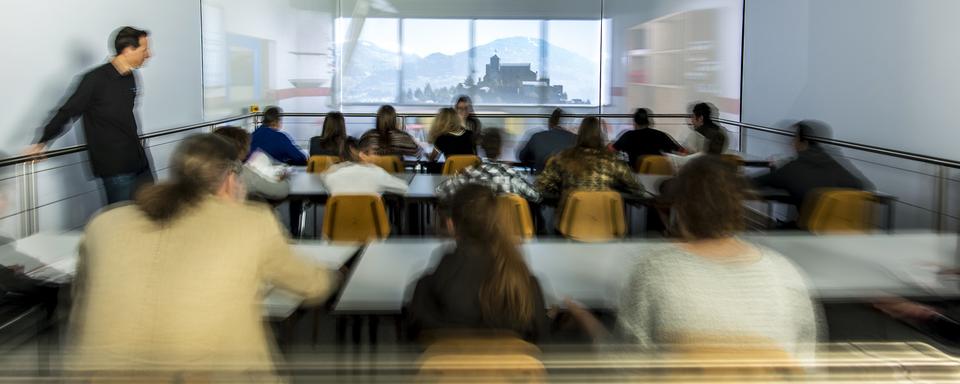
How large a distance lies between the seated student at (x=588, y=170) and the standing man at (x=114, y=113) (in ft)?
7.06

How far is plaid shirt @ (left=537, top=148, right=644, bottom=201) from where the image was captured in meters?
4.61

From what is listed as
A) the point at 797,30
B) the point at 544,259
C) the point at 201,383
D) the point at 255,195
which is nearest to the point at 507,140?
the point at 797,30

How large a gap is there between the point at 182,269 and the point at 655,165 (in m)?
5.17

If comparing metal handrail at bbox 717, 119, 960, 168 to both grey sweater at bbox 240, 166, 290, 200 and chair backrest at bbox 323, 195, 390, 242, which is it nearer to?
chair backrest at bbox 323, 195, 390, 242

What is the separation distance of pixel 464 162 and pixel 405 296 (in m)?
3.80

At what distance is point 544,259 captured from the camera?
276 cm

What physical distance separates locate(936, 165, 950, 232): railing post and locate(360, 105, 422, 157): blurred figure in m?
3.53

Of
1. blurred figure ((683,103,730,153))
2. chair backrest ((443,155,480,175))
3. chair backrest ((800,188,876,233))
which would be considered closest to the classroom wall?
blurred figure ((683,103,730,153))

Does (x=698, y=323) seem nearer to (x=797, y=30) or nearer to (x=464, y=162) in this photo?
(x=464, y=162)

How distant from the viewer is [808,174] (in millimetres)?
4812

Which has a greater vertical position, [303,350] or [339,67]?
[339,67]

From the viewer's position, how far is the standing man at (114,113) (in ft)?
14.5

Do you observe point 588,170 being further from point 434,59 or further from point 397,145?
point 434,59

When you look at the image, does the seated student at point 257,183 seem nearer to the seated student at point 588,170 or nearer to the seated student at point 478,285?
the seated student at point 588,170
